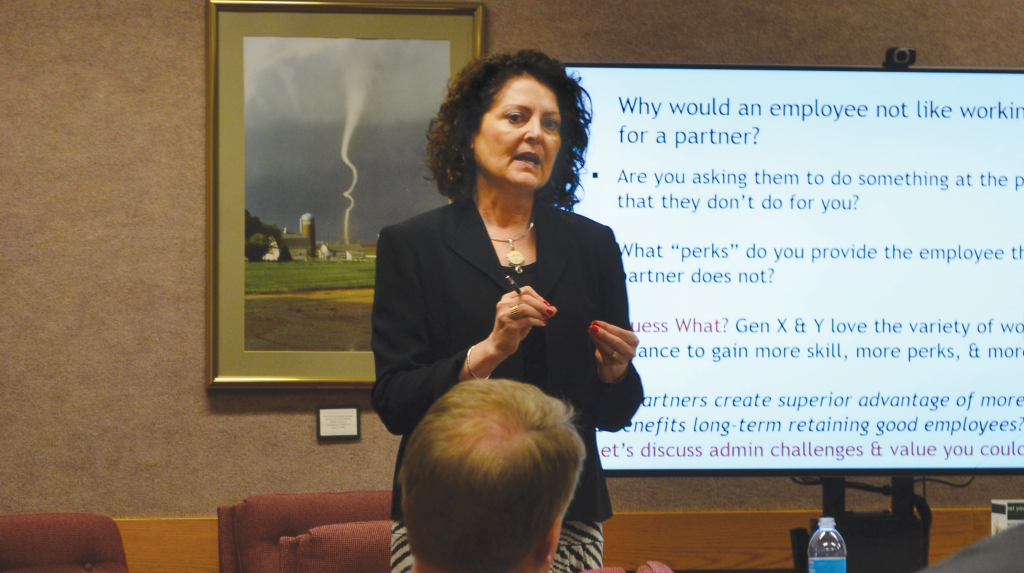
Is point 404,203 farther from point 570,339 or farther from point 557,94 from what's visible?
point 570,339

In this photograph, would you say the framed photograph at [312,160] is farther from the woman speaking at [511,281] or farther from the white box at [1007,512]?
the white box at [1007,512]

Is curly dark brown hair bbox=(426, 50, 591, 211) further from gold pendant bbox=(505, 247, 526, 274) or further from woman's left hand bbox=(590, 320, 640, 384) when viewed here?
woman's left hand bbox=(590, 320, 640, 384)

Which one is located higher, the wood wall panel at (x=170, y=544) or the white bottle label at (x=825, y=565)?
the white bottle label at (x=825, y=565)

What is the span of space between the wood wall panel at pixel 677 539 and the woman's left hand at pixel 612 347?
4.20ft

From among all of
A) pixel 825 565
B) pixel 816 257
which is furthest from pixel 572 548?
pixel 816 257

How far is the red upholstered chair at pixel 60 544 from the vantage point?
7.07 ft

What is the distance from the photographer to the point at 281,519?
7.48 ft

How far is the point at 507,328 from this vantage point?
4.58 ft

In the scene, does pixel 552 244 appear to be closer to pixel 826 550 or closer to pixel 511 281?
pixel 511 281

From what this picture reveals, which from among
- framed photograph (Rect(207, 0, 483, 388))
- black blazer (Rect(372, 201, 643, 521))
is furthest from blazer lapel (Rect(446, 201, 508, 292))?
framed photograph (Rect(207, 0, 483, 388))

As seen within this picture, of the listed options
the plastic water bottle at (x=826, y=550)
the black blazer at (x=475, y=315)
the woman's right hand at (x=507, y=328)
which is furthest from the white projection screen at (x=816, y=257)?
the woman's right hand at (x=507, y=328)

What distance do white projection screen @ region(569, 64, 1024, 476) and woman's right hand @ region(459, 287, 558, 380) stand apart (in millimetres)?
990

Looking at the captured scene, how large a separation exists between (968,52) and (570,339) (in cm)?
205

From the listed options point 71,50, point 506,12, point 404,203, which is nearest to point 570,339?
point 404,203
